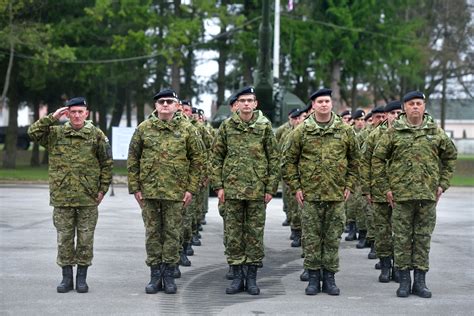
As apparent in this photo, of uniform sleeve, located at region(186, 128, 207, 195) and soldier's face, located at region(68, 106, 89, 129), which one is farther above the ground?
soldier's face, located at region(68, 106, 89, 129)

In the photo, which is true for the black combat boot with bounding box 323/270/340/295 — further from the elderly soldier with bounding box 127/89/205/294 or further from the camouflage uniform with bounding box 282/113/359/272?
the elderly soldier with bounding box 127/89/205/294

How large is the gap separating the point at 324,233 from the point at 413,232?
941 mm

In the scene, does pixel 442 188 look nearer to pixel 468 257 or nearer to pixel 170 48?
pixel 468 257

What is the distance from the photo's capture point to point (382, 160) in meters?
9.37

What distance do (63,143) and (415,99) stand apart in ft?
12.3

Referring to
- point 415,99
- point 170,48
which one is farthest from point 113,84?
point 415,99

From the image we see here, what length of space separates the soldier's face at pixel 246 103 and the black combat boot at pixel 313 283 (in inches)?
72.4

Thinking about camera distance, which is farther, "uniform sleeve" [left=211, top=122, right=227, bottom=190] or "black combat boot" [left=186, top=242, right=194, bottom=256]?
"black combat boot" [left=186, top=242, right=194, bottom=256]

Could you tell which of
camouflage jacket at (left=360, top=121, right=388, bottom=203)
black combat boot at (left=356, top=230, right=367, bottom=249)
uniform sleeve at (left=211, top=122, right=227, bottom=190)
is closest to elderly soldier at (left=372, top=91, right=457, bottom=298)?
camouflage jacket at (left=360, top=121, right=388, bottom=203)

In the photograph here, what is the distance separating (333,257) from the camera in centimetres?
902

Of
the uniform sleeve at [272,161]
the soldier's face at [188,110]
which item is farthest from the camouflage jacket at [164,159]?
the soldier's face at [188,110]

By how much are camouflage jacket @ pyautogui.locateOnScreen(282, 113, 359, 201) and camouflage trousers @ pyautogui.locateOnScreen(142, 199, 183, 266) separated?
1291mm

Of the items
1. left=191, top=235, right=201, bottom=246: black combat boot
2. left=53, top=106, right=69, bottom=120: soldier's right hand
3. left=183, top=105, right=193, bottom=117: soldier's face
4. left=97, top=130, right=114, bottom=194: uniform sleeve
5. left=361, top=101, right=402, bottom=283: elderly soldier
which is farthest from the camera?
left=191, top=235, right=201, bottom=246: black combat boot

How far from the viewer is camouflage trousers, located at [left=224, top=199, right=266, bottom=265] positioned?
9.13 m
